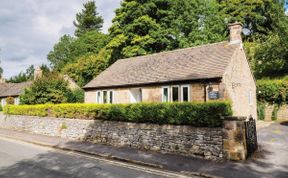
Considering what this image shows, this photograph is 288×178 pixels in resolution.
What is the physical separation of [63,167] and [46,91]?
16859 millimetres

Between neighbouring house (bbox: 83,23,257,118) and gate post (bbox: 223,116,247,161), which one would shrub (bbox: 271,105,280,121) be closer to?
neighbouring house (bbox: 83,23,257,118)

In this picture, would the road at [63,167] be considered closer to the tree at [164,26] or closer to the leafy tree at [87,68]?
the tree at [164,26]

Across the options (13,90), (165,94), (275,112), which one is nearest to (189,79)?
(165,94)

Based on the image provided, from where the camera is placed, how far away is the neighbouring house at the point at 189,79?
19188 millimetres

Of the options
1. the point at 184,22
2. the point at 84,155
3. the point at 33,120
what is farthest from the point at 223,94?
the point at 184,22

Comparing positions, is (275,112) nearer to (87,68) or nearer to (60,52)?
(87,68)

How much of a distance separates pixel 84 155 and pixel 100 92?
12756 mm

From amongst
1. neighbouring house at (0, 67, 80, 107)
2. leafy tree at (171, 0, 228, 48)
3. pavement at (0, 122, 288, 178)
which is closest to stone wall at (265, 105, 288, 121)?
pavement at (0, 122, 288, 178)

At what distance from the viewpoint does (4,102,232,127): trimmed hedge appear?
39.3 ft

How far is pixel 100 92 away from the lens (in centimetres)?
2614

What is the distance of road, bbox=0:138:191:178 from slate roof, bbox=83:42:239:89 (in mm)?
10177

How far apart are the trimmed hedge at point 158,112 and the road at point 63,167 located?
10.9 ft

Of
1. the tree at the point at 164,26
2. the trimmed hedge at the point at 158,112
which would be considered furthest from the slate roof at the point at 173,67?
the tree at the point at 164,26

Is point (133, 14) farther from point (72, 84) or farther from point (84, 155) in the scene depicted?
point (84, 155)
